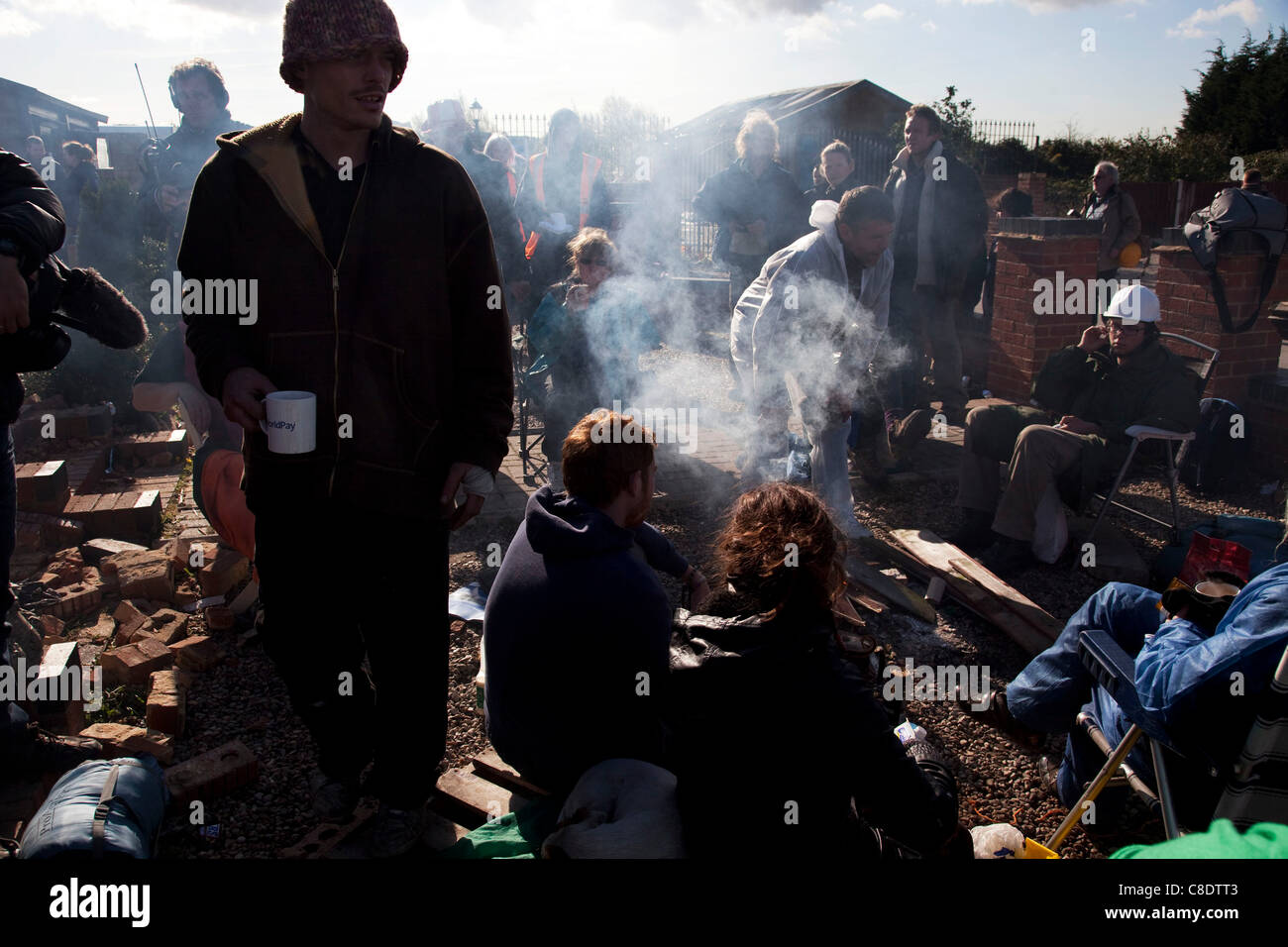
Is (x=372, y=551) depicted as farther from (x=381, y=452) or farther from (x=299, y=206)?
(x=299, y=206)

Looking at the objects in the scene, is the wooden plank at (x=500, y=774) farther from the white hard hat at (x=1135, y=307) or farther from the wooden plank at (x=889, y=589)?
the white hard hat at (x=1135, y=307)

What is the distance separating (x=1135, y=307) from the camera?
16.8 feet

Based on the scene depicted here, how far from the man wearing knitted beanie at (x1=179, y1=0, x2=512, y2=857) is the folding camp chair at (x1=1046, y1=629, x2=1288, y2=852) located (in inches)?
77.0

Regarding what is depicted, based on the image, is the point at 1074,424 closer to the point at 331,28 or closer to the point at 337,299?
the point at 337,299

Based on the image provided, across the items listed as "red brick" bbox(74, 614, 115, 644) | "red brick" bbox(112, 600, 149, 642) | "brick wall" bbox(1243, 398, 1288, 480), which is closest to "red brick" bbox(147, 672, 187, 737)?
"red brick" bbox(112, 600, 149, 642)

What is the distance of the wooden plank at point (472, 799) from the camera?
2859 mm

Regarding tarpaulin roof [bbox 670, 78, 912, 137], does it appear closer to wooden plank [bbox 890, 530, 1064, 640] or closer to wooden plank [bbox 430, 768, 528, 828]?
wooden plank [bbox 890, 530, 1064, 640]

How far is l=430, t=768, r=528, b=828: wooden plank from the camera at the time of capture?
286cm

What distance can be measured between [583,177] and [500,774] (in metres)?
6.52

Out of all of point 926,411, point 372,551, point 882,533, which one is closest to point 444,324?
point 372,551

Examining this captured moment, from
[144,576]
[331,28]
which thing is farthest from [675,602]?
[331,28]

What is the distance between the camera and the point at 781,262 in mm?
5148

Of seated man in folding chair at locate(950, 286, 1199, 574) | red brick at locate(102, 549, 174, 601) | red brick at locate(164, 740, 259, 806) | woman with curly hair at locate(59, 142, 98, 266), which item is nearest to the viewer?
red brick at locate(164, 740, 259, 806)
